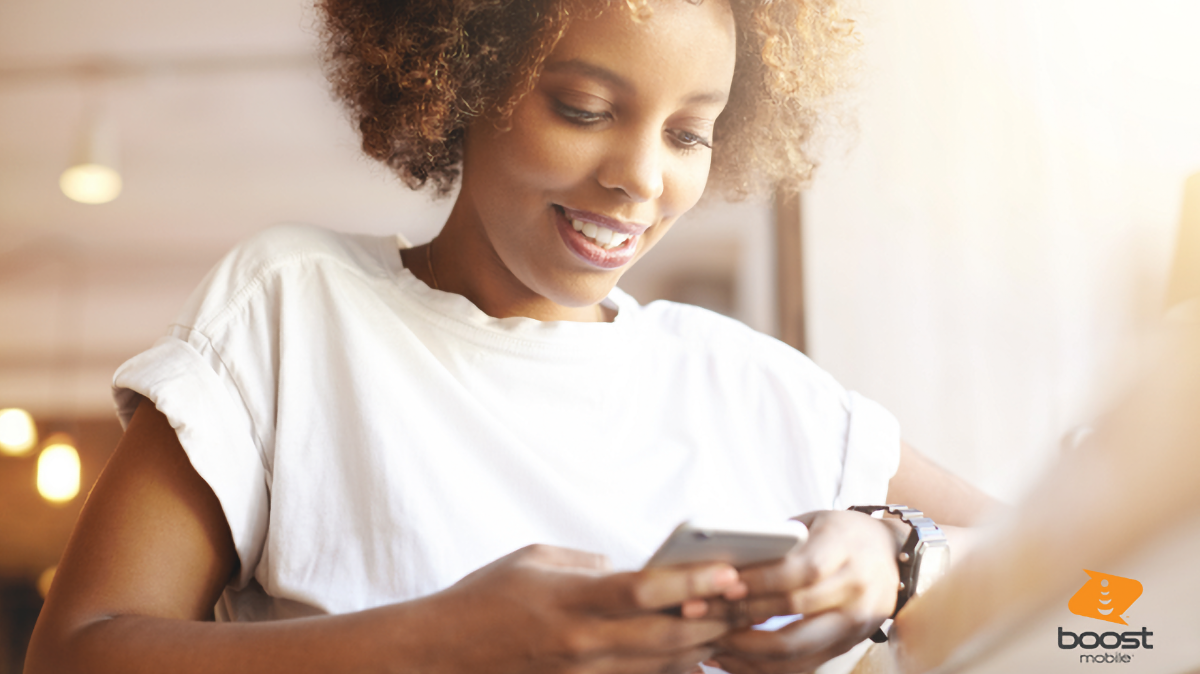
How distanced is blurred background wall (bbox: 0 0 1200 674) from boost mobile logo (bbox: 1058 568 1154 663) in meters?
0.07

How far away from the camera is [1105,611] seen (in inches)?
18.7

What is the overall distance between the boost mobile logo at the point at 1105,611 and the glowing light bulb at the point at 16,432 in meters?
2.70

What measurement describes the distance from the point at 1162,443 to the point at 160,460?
605 millimetres

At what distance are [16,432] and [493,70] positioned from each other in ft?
7.90

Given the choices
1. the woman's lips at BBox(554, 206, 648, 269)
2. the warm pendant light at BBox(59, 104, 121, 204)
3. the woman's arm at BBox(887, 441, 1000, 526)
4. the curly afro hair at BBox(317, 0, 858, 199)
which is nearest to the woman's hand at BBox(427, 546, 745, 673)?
the woman's lips at BBox(554, 206, 648, 269)

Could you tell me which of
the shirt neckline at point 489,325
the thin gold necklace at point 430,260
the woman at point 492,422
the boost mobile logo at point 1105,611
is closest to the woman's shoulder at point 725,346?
the woman at point 492,422

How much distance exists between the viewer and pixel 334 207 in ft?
7.45

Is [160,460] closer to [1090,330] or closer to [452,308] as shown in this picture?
[452,308]

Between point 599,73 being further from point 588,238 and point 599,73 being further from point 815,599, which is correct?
point 815,599

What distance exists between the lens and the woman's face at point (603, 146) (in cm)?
64

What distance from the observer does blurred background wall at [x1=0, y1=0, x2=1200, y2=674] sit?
1196 mm

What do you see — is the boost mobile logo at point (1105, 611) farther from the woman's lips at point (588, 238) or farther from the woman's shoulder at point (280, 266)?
the woman's shoulder at point (280, 266)

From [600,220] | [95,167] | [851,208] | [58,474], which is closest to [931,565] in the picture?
[600,220]

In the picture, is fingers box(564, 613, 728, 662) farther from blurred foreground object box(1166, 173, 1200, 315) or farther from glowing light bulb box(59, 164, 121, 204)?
glowing light bulb box(59, 164, 121, 204)
